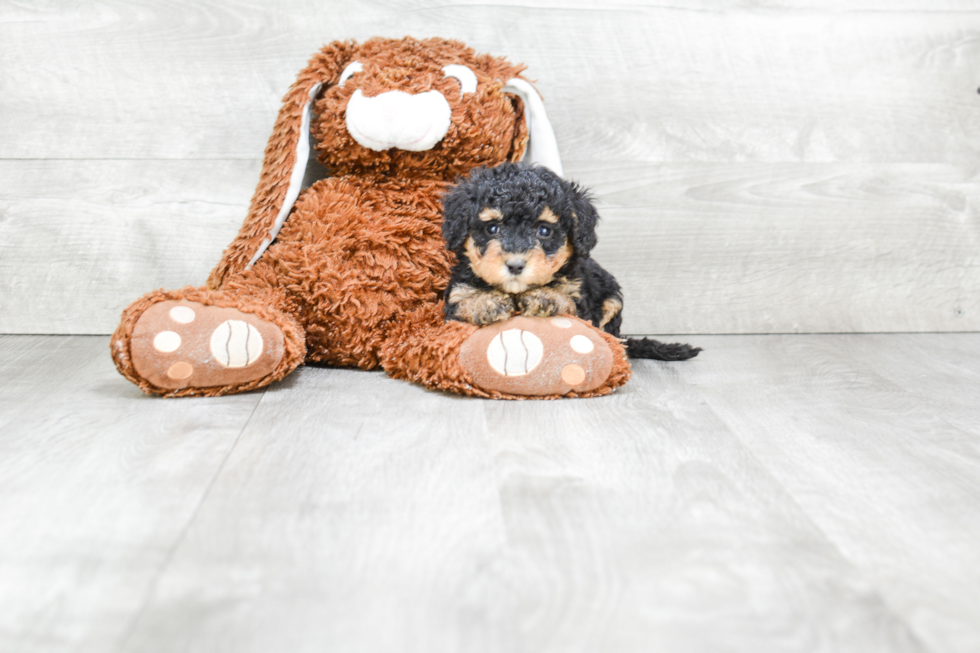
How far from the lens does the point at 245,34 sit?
1467mm

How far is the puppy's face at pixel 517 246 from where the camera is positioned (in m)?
1.08

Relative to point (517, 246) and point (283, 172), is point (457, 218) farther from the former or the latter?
point (283, 172)

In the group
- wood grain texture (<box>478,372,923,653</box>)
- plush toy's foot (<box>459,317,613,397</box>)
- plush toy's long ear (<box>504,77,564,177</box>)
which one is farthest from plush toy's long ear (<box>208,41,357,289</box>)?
wood grain texture (<box>478,372,923,653</box>)

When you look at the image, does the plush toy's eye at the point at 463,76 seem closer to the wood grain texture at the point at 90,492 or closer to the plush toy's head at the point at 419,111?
the plush toy's head at the point at 419,111

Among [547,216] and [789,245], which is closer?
[547,216]

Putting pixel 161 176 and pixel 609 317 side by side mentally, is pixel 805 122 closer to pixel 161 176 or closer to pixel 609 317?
pixel 609 317

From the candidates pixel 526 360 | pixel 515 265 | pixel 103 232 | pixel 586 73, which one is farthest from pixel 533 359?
pixel 103 232

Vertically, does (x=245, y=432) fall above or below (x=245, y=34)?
below

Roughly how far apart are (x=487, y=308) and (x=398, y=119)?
332 mm

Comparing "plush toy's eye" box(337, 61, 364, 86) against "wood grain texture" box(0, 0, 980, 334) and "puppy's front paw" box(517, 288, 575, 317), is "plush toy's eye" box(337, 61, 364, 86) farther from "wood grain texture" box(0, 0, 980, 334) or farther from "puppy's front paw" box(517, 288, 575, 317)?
"puppy's front paw" box(517, 288, 575, 317)

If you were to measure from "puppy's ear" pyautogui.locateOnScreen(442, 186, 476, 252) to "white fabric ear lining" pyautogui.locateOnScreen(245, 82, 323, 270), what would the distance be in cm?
31

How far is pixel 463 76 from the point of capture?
1.27m

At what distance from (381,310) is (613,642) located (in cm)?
78

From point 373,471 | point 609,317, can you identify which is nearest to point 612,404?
point 609,317
